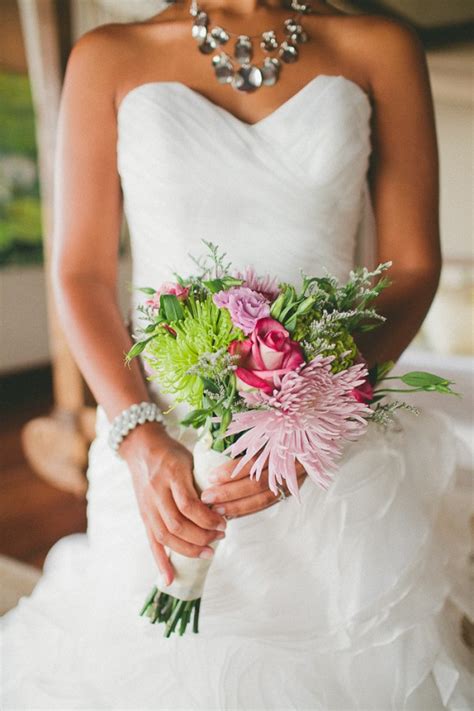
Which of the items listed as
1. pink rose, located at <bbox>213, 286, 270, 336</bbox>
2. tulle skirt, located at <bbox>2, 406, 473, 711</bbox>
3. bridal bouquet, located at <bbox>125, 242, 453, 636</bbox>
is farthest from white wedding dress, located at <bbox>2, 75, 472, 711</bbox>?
pink rose, located at <bbox>213, 286, 270, 336</bbox>

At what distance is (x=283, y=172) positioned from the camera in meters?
1.11

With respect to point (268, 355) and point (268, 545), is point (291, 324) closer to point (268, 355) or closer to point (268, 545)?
point (268, 355)

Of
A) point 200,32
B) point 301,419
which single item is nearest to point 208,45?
point 200,32

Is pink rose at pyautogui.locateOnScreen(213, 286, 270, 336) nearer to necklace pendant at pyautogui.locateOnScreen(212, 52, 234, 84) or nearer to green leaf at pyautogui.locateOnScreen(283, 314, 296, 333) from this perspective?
green leaf at pyautogui.locateOnScreen(283, 314, 296, 333)

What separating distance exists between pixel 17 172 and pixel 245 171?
3.77m

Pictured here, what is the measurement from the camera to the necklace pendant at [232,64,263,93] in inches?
44.3

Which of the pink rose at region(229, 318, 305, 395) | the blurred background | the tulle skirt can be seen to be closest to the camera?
the pink rose at region(229, 318, 305, 395)

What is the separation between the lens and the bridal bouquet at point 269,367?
0.72m

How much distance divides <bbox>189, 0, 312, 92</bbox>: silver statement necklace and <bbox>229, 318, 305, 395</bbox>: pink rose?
589mm

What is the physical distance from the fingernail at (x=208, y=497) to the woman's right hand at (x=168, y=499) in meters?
0.01

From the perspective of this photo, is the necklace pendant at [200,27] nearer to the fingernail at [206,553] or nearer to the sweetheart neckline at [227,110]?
A: the sweetheart neckline at [227,110]

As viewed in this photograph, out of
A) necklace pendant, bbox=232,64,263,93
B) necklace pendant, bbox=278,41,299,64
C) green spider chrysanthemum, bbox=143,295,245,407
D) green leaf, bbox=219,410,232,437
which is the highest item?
necklace pendant, bbox=278,41,299,64

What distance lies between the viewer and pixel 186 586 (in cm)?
92

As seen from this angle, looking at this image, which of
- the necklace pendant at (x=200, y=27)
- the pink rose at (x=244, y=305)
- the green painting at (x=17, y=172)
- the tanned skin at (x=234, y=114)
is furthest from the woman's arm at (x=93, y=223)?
the green painting at (x=17, y=172)
